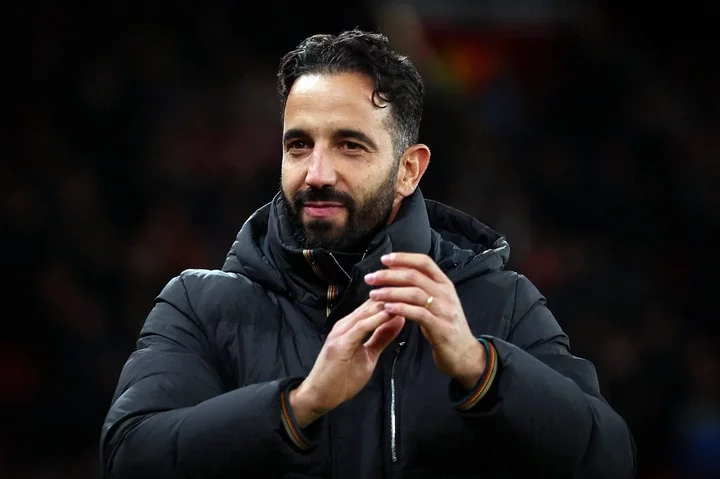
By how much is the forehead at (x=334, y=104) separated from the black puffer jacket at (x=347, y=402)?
0.70 ft

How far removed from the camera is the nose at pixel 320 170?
2.54 m

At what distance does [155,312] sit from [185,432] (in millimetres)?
401

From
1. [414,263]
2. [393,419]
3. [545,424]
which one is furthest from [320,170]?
[545,424]

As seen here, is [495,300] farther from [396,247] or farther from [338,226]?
[338,226]

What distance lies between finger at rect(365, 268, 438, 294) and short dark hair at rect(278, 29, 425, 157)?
0.57m

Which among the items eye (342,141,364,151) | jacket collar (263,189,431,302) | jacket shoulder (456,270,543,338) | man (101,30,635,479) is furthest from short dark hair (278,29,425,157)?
jacket shoulder (456,270,543,338)

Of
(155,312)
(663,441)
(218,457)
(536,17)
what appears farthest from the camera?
(536,17)

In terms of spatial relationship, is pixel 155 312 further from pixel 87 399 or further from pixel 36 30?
pixel 36 30

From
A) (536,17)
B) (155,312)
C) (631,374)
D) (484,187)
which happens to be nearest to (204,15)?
(484,187)

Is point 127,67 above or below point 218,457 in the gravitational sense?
above

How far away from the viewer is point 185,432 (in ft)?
7.57

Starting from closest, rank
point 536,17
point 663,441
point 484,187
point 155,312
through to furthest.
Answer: point 155,312
point 663,441
point 484,187
point 536,17

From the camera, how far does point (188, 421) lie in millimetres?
2318

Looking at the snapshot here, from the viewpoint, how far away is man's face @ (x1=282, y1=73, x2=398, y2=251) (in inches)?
102
